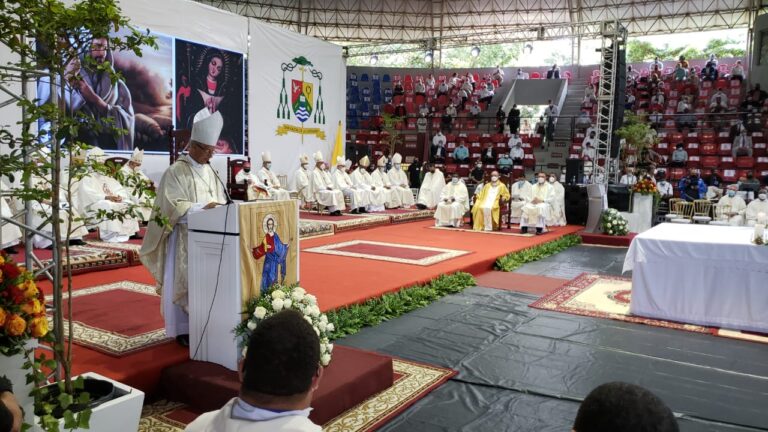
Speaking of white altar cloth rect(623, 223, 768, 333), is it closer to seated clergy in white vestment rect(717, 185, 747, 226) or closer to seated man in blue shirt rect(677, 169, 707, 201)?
seated clergy in white vestment rect(717, 185, 747, 226)

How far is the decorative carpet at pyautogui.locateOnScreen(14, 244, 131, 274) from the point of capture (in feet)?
19.8

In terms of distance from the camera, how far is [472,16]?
23.9 meters

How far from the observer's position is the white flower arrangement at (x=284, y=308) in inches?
130

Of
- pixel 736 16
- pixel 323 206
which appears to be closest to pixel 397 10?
pixel 736 16

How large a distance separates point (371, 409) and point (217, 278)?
111 cm

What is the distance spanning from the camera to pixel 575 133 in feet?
65.7

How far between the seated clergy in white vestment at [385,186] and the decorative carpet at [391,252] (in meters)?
5.27

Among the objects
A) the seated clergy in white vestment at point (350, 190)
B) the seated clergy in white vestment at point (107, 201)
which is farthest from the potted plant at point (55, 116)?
the seated clergy in white vestment at point (350, 190)

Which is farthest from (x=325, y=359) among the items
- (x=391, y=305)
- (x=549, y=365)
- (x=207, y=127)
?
(x=391, y=305)

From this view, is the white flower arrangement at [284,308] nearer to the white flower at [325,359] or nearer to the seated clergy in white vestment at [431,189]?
the white flower at [325,359]

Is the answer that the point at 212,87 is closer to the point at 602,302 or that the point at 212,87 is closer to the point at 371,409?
the point at 602,302

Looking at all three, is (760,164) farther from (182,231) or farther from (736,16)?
(182,231)

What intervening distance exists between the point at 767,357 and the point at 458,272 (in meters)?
3.21

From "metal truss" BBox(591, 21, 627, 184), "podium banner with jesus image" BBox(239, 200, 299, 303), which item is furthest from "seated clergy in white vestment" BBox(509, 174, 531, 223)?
"podium banner with jesus image" BBox(239, 200, 299, 303)
